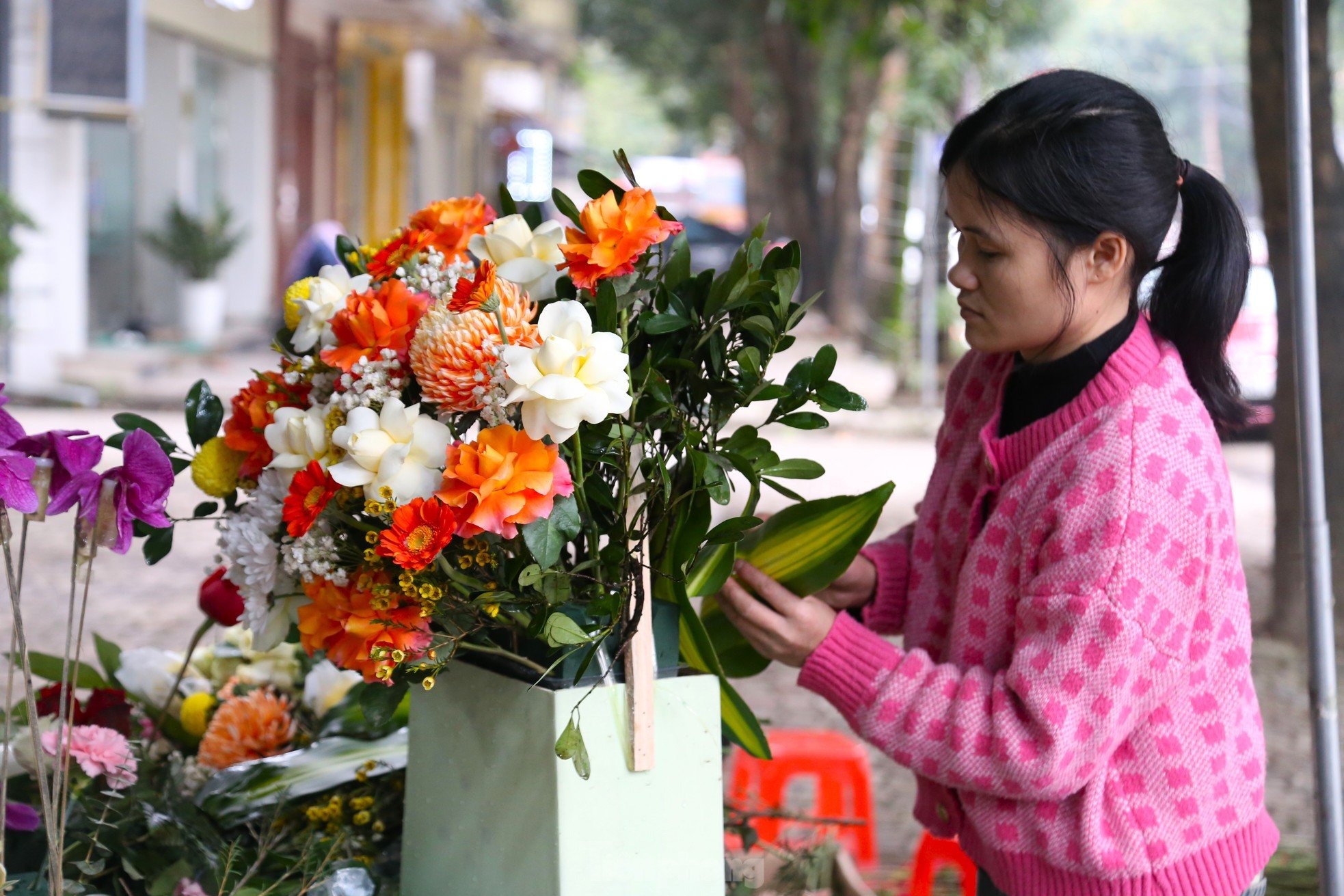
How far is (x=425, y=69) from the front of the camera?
16.4 metres

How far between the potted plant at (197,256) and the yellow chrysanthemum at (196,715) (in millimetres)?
10029

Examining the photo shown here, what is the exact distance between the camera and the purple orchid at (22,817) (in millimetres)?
1299

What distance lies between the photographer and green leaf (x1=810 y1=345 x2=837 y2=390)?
1155 millimetres

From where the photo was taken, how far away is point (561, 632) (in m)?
1.05

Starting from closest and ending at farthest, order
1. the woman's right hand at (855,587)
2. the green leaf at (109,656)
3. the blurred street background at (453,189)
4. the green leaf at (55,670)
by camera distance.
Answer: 1. the woman's right hand at (855,587)
2. the green leaf at (55,670)
3. the green leaf at (109,656)
4. the blurred street background at (453,189)

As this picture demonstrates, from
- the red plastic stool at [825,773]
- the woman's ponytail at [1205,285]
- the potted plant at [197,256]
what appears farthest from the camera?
the potted plant at [197,256]

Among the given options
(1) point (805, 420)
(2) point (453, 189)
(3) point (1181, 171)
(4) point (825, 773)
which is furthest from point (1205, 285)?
(2) point (453, 189)

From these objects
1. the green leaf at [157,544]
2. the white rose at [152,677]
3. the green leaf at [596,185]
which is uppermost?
the green leaf at [596,185]

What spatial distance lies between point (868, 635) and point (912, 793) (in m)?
2.49

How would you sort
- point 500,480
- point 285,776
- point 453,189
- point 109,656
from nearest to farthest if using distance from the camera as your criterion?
1. point 500,480
2. point 285,776
3. point 109,656
4. point 453,189

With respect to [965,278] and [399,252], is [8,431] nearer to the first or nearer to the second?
[399,252]

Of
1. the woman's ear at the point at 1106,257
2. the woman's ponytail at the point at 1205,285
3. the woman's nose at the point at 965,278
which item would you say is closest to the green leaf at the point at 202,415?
the woman's nose at the point at 965,278

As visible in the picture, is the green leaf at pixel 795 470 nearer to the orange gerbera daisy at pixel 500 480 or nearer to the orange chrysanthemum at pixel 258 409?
the orange gerbera daisy at pixel 500 480

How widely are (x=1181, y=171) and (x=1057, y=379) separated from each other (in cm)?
26
